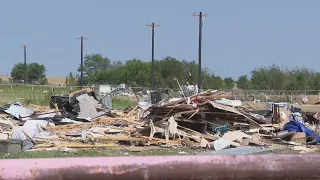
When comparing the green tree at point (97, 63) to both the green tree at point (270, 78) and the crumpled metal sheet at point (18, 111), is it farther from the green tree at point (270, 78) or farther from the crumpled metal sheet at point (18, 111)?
the crumpled metal sheet at point (18, 111)

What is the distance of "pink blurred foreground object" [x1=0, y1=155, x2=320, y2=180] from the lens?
231cm

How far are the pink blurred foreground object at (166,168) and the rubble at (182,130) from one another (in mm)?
9578

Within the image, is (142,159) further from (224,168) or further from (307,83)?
(307,83)

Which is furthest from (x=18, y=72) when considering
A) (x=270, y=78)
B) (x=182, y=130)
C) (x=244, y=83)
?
(x=182, y=130)

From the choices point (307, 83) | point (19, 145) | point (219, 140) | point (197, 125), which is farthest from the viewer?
point (307, 83)

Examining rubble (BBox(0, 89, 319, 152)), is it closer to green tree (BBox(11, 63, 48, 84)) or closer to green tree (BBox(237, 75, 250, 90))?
green tree (BBox(237, 75, 250, 90))

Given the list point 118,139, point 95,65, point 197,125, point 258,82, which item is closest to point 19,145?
point 118,139

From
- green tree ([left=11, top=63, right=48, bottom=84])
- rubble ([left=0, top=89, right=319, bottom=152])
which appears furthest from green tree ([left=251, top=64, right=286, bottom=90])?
green tree ([left=11, top=63, right=48, bottom=84])

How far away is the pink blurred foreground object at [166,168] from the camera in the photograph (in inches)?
91.0

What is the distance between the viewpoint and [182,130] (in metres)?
14.4

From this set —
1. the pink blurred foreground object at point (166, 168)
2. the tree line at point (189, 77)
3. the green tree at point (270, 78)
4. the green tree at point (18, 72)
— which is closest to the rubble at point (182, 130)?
the pink blurred foreground object at point (166, 168)

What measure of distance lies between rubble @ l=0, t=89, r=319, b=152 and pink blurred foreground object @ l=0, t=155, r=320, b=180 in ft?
31.4

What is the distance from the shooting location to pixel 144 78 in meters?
98.6

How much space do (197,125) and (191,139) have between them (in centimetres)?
125
